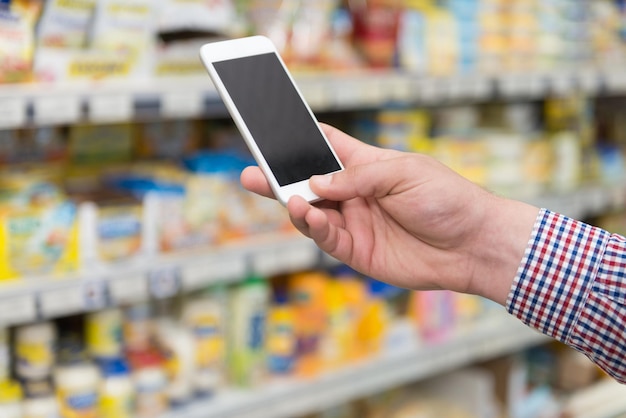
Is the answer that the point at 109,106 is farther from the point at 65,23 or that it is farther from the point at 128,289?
the point at 128,289

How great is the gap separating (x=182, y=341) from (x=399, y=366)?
66 cm

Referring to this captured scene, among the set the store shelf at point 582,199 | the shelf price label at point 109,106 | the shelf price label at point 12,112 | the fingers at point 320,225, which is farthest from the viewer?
the store shelf at point 582,199

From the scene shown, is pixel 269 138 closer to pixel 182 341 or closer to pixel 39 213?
pixel 39 213

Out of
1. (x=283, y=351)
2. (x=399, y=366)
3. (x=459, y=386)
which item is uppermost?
(x=283, y=351)

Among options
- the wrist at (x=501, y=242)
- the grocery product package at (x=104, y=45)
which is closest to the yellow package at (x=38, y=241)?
the grocery product package at (x=104, y=45)

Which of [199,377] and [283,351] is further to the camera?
[283,351]

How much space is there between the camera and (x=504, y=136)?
2.47 metres

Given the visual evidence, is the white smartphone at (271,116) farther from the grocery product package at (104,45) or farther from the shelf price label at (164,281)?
the shelf price label at (164,281)

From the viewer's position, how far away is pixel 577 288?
113cm

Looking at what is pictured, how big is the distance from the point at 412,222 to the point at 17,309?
758 mm

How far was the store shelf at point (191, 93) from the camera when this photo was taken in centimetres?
144

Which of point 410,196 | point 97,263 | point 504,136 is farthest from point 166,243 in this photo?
point 504,136

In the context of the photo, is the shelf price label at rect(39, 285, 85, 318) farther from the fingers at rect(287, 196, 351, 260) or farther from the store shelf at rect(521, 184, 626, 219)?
the store shelf at rect(521, 184, 626, 219)

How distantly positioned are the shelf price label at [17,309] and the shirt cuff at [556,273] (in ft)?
2.85
